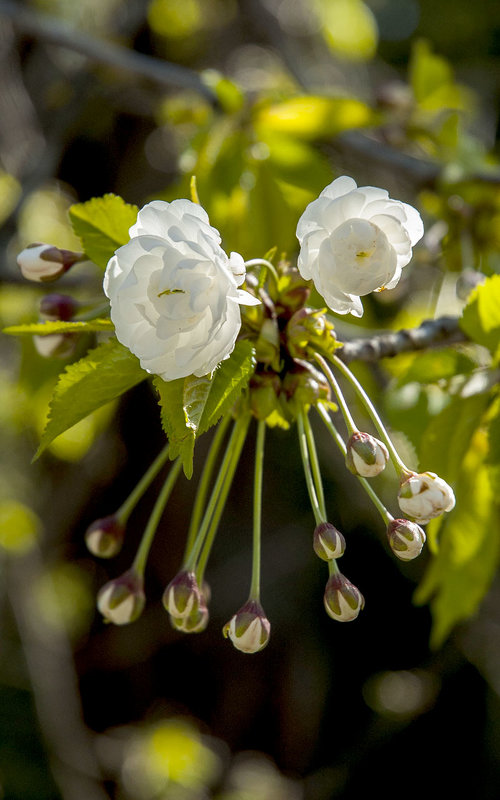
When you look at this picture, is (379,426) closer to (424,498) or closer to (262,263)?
(424,498)

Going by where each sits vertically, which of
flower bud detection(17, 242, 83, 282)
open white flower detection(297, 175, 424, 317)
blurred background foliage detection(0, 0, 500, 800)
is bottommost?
blurred background foliage detection(0, 0, 500, 800)

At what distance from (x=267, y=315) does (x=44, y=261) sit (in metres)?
0.27

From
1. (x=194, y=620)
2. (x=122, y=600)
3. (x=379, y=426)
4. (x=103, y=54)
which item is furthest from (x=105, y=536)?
(x=103, y=54)

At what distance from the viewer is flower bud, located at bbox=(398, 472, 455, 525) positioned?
63cm

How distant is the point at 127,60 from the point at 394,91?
0.62 metres

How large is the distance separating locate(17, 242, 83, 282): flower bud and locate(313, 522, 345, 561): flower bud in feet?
1.40

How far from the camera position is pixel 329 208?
627 millimetres

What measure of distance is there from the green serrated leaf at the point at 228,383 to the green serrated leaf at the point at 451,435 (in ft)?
1.15

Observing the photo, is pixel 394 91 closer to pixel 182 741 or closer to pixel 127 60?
pixel 127 60

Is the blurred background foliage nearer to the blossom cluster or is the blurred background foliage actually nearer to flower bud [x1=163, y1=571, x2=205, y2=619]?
the blossom cluster

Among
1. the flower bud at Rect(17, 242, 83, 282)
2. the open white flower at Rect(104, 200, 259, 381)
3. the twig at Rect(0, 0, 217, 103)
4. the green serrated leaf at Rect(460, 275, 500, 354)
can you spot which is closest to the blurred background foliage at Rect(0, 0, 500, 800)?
the twig at Rect(0, 0, 217, 103)

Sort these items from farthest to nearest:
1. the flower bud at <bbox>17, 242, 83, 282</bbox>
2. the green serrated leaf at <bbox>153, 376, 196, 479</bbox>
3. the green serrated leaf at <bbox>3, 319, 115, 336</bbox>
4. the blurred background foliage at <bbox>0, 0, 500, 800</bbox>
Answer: the blurred background foliage at <bbox>0, 0, 500, 800</bbox>, the flower bud at <bbox>17, 242, 83, 282</bbox>, the green serrated leaf at <bbox>3, 319, 115, 336</bbox>, the green serrated leaf at <bbox>153, 376, 196, 479</bbox>

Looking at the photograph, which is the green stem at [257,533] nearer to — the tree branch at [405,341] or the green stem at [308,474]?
the green stem at [308,474]

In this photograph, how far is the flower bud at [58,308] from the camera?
86cm
